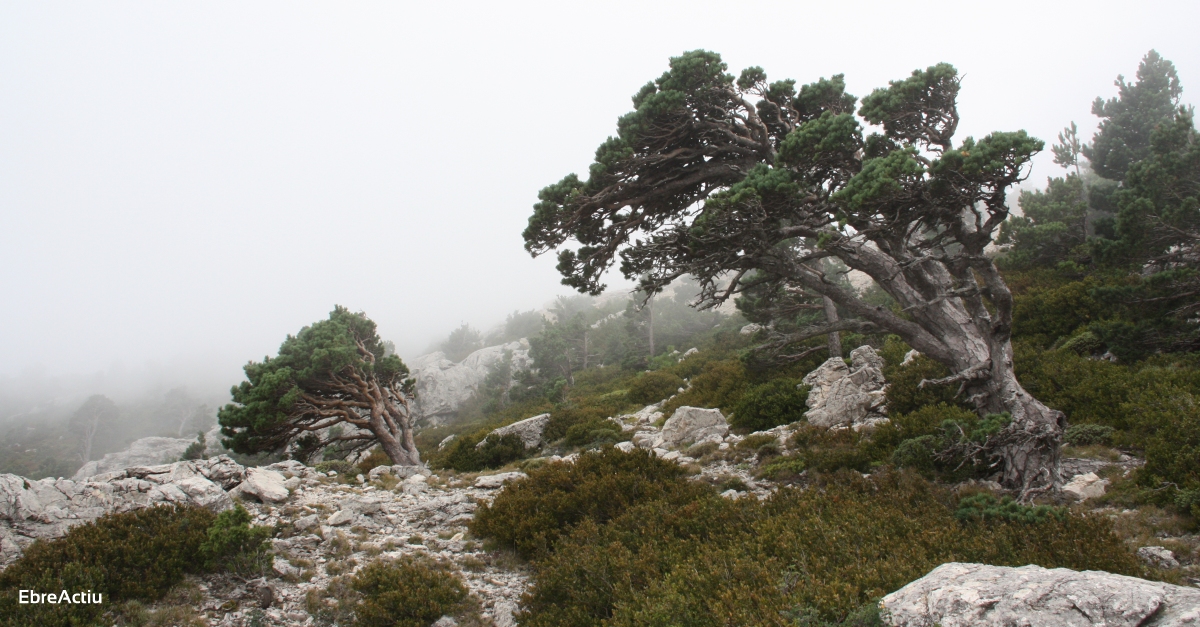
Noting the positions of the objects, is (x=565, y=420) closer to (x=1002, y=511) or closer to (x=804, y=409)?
(x=804, y=409)

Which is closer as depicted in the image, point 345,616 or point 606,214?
point 345,616

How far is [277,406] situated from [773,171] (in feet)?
54.0

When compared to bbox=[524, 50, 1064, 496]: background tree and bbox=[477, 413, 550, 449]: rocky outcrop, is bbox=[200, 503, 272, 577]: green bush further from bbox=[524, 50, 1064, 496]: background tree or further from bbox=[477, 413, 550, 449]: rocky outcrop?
bbox=[477, 413, 550, 449]: rocky outcrop

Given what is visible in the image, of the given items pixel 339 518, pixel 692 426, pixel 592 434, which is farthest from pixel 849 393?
pixel 339 518

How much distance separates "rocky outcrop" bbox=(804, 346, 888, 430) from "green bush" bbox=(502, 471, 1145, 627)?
16.2 feet

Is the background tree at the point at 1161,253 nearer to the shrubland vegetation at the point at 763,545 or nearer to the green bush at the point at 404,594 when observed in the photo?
the shrubland vegetation at the point at 763,545

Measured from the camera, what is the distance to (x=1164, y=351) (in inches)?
409

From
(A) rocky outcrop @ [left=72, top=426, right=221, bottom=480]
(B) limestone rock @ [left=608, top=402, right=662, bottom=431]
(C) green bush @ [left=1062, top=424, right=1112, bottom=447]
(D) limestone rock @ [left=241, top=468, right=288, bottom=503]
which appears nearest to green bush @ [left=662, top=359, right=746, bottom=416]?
(B) limestone rock @ [left=608, top=402, right=662, bottom=431]

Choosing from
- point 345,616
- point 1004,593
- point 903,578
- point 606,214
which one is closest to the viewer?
point 1004,593

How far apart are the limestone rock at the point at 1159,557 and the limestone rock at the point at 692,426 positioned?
28.5ft

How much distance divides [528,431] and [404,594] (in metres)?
12.2

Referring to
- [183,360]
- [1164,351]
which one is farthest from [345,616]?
[183,360]

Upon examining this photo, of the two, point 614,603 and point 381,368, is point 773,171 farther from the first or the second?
point 381,368

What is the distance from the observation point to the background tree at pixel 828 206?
793cm
